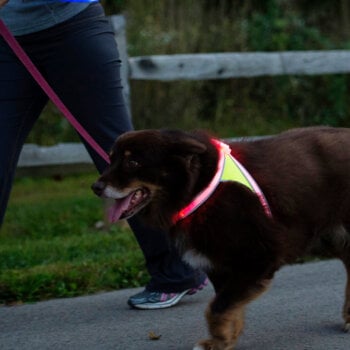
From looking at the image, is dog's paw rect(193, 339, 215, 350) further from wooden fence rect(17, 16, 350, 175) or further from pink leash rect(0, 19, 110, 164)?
wooden fence rect(17, 16, 350, 175)

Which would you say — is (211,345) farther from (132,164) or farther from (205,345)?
(132,164)

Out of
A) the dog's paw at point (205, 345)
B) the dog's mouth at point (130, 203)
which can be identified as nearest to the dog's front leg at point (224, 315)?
the dog's paw at point (205, 345)

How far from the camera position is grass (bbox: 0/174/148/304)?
6.34m

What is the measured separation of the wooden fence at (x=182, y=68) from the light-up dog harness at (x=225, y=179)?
12.7 feet

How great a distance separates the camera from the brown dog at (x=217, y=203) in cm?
Answer: 449

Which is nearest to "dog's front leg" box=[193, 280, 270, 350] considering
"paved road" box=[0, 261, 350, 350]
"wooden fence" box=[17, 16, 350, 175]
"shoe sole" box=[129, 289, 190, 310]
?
"paved road" box=[0, 261, 350, 350]

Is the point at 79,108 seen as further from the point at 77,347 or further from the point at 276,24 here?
the point at 276,24

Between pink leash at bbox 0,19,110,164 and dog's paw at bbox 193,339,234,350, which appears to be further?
pink leash at bbox 0,19,110,164

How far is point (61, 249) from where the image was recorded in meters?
7.39

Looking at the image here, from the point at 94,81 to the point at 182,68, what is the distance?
3485mm

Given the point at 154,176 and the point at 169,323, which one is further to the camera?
the point at 169,323

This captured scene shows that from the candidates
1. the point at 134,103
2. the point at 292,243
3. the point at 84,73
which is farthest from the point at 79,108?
the point at 134,103

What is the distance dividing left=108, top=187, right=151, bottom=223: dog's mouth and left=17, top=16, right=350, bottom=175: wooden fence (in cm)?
395

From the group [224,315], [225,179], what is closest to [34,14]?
[225,179]
